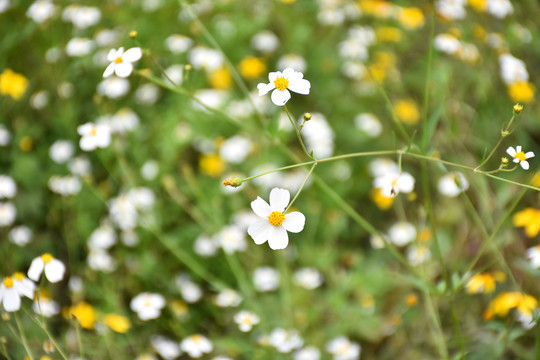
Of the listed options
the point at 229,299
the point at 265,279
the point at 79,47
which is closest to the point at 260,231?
the point at 229,299

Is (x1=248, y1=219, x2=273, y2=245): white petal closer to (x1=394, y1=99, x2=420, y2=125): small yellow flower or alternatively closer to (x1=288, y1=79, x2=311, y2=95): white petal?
(x1=288, y1=79, x2=311, y2=95): white petal

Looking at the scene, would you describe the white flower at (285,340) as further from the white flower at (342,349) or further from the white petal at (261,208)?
the white petal at (261,208)

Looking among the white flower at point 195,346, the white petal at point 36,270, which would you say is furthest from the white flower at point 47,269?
the white flower at point 195,346

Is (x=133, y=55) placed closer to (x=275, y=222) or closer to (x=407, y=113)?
(x=275, y=222)

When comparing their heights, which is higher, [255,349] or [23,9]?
[23,9]

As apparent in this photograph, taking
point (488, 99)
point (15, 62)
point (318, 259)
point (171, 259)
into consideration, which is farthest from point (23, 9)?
point (488, 99)

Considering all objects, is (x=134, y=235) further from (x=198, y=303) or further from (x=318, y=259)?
(x=318, y=259)
